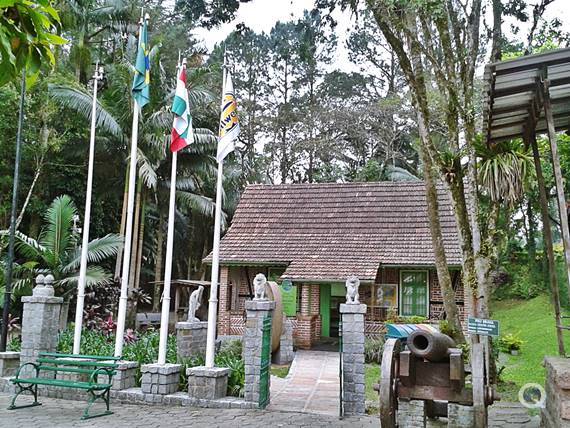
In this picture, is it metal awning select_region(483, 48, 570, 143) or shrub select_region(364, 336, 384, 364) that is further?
shrub select_region(364, 336, 384, 364)

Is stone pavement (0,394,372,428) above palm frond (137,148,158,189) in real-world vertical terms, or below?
below

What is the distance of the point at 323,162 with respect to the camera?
30047mm

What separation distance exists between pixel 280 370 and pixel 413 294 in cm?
605

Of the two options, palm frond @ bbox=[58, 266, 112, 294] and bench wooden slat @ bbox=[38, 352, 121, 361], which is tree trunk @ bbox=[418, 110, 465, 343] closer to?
bench wooden slat @ bbox=[38, 352, 121, 361]

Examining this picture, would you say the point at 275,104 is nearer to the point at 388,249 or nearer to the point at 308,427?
the point at 388,249

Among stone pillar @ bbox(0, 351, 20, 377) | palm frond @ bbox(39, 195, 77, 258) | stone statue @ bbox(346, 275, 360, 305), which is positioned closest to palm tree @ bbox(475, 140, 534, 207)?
stone statue @ bbox(346, 275, 360, 305)

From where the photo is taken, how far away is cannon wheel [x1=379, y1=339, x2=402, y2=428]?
5.43 meters

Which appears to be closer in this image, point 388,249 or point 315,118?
point 388,249

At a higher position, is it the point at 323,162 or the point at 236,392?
the point at 323,162

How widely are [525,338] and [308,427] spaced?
10593mm

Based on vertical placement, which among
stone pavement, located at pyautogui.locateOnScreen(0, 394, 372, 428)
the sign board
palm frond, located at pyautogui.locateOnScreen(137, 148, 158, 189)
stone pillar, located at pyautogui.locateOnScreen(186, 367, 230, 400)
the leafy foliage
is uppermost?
palm frond, located at pyautogui.locateOnScreen(137, 148, 158, 189)

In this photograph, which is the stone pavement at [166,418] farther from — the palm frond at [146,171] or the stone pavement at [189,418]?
the palm frond at [146,171]

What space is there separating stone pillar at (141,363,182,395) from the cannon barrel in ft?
15.3

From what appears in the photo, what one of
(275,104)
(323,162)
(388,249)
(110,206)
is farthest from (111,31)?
(388,249)
